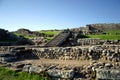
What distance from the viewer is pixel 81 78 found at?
10.8m

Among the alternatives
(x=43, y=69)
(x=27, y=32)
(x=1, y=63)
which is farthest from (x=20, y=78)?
(x=27, y=32)

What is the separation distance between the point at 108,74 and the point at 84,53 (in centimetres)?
421

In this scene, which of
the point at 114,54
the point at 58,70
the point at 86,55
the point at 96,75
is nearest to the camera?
the point at 96,75

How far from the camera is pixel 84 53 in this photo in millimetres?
14211

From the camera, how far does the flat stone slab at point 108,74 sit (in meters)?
9.89

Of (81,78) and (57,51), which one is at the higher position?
(57,51)

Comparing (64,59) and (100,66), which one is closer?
(100,66)

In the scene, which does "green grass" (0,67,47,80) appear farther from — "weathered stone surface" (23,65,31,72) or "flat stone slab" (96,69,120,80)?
"flat stone slab" (96,69,120,80)

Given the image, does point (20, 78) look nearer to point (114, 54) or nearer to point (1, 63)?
point (1, 63)

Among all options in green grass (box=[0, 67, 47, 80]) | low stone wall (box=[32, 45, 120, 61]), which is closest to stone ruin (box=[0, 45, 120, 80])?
low stone wall (box=[32, 45, 120, 61])

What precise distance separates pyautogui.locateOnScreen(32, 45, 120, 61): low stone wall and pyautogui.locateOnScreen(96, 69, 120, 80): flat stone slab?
9.27 ft

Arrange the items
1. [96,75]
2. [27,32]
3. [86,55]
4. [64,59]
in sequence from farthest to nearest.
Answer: [27,32] → [64,59] → [86,55] → [96,75]

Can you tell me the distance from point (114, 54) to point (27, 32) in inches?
1348

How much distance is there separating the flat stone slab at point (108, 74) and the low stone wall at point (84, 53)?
2825mm
